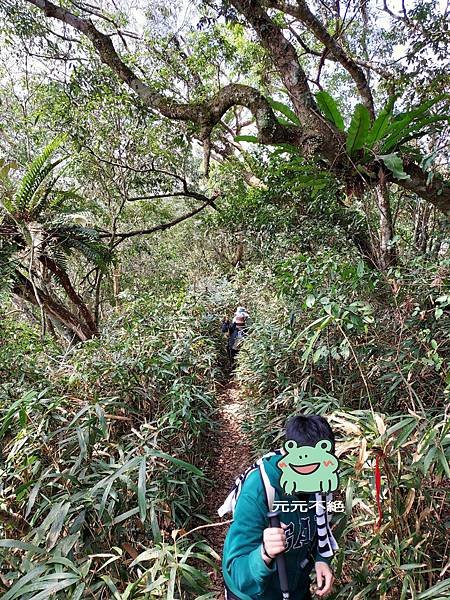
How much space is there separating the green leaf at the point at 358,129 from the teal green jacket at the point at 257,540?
7.13 ft

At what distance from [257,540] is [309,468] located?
383 mm

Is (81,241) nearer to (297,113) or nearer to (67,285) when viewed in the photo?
(67,285)

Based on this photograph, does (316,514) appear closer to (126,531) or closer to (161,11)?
(126,531)

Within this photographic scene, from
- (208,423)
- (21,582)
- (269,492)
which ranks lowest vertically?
(208,423)

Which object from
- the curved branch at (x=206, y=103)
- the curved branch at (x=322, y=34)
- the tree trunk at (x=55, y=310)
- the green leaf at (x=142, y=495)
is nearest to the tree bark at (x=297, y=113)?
the curved branch at (x=206, y=103)

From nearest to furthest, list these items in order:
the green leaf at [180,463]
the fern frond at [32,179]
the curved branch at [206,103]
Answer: the green leaf at [180,463] < the curved branch at [206,103] < the fern frond at [32,179]

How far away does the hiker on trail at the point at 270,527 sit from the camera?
112 cm

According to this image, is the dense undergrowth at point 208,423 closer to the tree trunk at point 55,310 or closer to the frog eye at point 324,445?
the frog eye at point 324,445

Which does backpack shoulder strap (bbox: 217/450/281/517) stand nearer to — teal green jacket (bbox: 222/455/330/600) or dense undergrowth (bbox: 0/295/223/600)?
teal green jacket (bbox: 222/455/330/600)

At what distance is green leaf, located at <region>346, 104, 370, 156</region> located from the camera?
238 centimetres

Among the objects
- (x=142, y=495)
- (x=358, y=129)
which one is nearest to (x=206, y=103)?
(x=358, y=129)

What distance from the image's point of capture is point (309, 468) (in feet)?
3.16

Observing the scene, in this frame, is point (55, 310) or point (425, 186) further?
point (55, 310)

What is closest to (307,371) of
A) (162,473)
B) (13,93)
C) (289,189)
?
(162,473)
